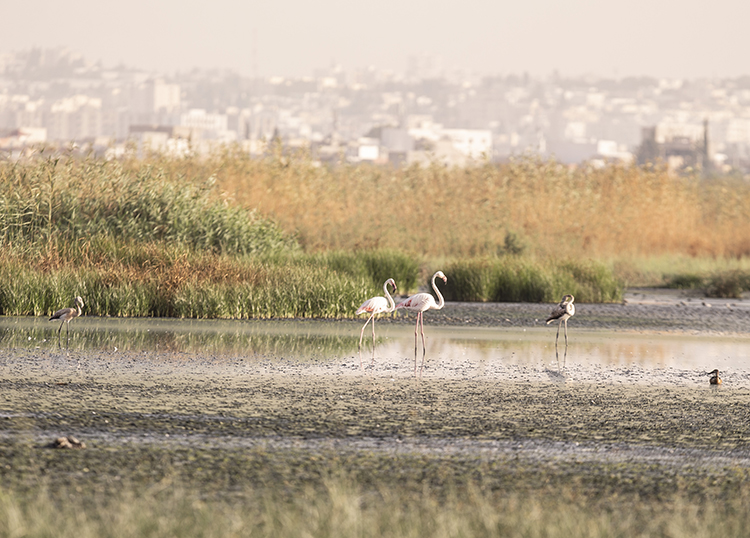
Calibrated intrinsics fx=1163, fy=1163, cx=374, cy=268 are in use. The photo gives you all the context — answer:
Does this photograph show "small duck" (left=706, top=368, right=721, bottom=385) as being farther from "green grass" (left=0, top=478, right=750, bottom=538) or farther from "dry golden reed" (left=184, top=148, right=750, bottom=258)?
"dry golden reed" (left=184, top=148, right=750, bottom=258)

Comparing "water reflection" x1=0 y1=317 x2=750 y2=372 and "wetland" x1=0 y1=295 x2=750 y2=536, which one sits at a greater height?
"water reflection" x1=0 y1=317 x2=750 y2=372

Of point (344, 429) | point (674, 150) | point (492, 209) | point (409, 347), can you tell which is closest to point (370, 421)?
point (344, 429)

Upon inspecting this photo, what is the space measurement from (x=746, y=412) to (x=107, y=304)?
34.6 feet

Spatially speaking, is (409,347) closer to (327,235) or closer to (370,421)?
(370,421)

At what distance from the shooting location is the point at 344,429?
8.69m

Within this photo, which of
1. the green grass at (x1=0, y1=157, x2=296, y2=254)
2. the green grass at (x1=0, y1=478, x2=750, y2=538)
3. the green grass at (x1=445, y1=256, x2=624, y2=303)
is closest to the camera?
the green grass at (x1=0, y1=478, x2=750, y2=538)

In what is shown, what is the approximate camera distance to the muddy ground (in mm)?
7078

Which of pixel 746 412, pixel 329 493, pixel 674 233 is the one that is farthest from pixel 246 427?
pixel 674 233

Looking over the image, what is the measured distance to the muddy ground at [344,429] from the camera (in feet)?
23.2

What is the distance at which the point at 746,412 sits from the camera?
9961 millimetres

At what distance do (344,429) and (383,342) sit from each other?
655 centimetres

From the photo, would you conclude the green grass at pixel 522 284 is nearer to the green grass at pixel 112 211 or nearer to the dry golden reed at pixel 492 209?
the green grass at pixel 112 211

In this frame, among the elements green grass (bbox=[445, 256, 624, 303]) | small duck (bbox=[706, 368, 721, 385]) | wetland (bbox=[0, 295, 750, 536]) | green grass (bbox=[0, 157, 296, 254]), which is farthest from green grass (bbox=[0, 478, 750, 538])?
green grass (bbox=[445, 256, 624, 303])

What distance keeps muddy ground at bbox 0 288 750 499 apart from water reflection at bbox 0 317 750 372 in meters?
1.13
